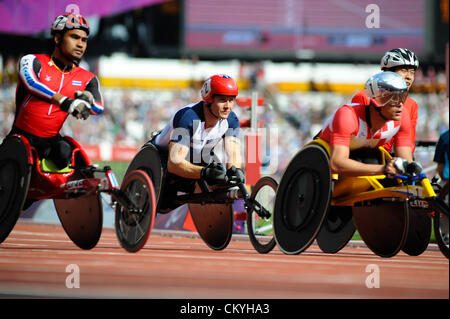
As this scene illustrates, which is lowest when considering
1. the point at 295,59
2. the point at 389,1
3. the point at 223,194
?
the point at 223,194

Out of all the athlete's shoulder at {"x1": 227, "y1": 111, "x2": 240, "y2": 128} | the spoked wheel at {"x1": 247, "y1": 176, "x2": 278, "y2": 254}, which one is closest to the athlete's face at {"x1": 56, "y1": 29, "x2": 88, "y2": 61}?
the athlete's shoulder at {"x1": 227, "y1": 111, "x2": 240, "y2": 128}

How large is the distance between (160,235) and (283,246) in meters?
5.55

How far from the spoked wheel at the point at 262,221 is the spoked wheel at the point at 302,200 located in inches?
28.6

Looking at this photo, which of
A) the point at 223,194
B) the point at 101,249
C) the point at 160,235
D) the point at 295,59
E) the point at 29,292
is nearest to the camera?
the point at 29,292

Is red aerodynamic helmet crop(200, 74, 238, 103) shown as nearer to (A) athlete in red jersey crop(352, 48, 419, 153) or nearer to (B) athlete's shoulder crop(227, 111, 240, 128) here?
(B) athlete's shoulder crop(227, 111, 240, 128)

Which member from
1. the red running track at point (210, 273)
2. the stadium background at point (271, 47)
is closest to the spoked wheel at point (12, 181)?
the red running track at point (210, 273)

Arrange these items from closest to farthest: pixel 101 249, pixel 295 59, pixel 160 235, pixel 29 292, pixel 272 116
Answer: pixel 29 292 < pixel 101 249 < pixel 160 235 < pixel 272 116 < pixel 295 59

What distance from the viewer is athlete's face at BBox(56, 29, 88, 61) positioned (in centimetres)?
838

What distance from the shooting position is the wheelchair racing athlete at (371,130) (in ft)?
23.7

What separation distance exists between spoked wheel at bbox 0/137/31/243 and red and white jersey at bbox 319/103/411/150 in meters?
2.86

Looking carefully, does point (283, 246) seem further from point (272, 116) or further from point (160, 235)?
point (272, 116)

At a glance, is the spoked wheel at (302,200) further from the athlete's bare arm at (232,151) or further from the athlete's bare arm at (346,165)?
the athlete's bare arm at (232,151)

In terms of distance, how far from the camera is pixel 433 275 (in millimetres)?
6629
